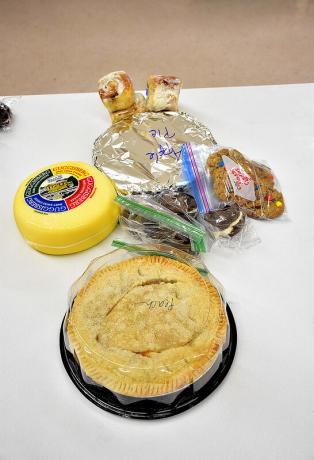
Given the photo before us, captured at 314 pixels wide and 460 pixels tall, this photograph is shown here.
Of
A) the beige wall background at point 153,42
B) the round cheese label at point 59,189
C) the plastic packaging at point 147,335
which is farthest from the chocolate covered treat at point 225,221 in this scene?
the beige wall background at point 153,42

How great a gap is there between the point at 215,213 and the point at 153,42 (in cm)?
170

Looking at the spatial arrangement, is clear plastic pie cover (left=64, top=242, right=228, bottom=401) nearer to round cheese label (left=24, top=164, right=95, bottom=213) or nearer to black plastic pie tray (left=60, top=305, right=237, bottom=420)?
black plastic pie tray (left=60, top=305, right=237, bottom=420)

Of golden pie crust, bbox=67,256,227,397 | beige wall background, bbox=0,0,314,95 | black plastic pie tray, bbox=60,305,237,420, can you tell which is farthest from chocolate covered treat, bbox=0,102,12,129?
beige wall background, bbox=0,0,314,95

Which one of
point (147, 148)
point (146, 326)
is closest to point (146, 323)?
point (146, 326)

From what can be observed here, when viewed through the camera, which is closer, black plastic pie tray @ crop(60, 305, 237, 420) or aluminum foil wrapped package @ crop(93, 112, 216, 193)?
black plastic pie tray @ crop(60, 305, 237, 420)

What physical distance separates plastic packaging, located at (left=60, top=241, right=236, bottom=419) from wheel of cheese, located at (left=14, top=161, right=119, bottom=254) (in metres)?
0.09

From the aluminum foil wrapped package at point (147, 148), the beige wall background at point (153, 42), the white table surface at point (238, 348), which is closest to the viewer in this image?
the white table surface at point (238, 348)

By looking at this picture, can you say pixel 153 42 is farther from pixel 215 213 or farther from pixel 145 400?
pixel 145 400

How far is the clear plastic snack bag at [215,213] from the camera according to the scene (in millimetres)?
865

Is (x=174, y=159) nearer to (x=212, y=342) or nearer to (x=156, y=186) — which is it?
→ (x=156, y=186)

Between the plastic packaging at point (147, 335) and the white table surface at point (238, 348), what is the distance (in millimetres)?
23

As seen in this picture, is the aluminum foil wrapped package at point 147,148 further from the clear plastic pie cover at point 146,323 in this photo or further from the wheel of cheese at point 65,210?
the clear plastic pie cover at point 146,323

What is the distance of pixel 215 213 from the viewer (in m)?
0.87

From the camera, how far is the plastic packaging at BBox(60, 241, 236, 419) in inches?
25.2
